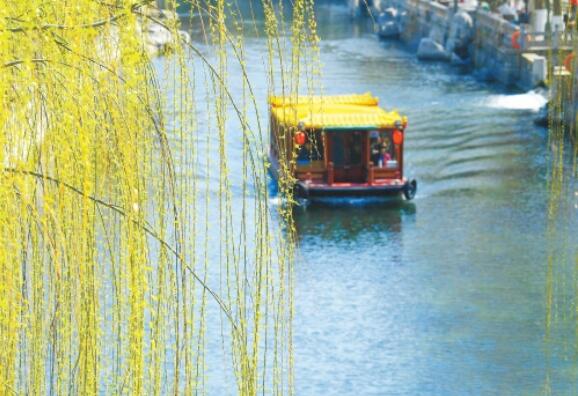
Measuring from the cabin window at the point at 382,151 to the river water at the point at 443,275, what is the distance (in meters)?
0.82

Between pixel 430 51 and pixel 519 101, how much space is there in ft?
32.5

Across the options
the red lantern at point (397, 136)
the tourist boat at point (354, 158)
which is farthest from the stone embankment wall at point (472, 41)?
the red lantern at point (397, 136)

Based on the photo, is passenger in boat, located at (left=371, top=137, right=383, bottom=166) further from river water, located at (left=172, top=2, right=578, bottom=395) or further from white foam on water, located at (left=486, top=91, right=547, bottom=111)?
white foam on water, located at (left=486, top=91, right=547, bottom=111)

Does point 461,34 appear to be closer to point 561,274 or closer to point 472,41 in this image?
point 472,41

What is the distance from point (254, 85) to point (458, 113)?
533cm

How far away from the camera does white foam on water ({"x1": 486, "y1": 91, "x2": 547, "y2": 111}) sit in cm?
3502

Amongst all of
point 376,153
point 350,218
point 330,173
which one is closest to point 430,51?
point 376,153

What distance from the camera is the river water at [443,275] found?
16062 millimetres

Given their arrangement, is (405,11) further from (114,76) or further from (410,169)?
(114,76)

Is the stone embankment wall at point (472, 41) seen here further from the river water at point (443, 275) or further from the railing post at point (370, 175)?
the railing post at point (370, 175)

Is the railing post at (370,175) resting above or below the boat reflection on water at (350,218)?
above

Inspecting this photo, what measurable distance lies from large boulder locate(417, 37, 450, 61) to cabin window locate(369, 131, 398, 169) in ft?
62.6

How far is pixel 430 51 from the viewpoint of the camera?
45531 millimetres

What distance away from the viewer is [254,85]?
3559cm
